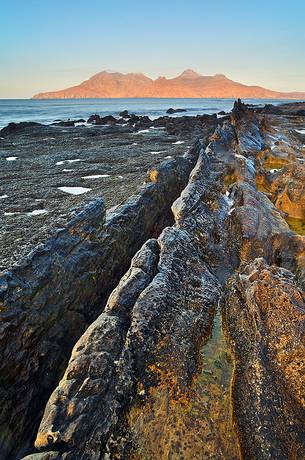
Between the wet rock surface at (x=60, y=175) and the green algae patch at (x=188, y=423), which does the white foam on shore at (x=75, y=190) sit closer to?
the wet rock surface at (x=60, y=175)

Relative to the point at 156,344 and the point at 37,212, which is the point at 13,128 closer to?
the point at 37,212

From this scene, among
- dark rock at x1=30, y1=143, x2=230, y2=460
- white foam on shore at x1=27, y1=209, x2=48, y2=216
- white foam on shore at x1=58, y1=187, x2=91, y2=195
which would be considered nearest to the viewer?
dark rock at x1=30, y1=143, x2=230, y2=460

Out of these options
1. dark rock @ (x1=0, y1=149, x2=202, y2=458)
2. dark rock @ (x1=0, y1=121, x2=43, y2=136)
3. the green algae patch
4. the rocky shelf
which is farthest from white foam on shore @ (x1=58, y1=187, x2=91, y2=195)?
dark rock @ (x1=0, y1=121, x2=43, y2=136)

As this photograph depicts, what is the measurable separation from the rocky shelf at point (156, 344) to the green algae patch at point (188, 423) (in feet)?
0.04

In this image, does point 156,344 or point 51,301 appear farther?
point 51,301

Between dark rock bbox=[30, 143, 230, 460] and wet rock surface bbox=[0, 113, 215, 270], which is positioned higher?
dark rock bbox=[30, 143, 230, 460]

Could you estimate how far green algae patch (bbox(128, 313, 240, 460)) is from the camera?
158 inches

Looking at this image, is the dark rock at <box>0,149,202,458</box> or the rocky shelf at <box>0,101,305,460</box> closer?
the rocky shelf at <box>0,101,305,460</box>

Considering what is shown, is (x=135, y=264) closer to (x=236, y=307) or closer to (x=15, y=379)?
(x=236, y=307)

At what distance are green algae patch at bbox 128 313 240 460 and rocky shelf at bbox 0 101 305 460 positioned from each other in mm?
13

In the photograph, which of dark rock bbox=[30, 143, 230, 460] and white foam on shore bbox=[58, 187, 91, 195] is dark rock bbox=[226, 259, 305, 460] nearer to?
dark rock bbox=[30, 143, 230, 460]

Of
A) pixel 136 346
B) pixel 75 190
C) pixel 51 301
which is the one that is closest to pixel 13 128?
pixel 75 190

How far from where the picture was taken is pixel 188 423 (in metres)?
4.28

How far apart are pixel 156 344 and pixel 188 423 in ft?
3.84
